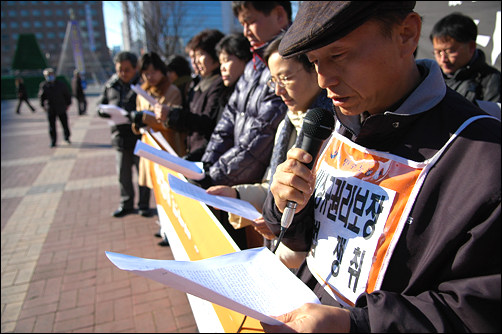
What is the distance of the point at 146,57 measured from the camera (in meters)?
4.37

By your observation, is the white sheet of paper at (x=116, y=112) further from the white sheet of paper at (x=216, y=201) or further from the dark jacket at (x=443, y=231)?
the dark jacket at (x=443, y=231)

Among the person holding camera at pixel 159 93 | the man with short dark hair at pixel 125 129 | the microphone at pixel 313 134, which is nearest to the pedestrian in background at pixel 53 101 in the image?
the man with short dark hair at pixel 125 129

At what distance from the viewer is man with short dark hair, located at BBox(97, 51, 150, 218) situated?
506 centimetres

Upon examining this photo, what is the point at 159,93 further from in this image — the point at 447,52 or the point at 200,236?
the point at 447,52

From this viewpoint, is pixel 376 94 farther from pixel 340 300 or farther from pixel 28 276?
pixel 28 276

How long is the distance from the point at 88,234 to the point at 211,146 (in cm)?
292

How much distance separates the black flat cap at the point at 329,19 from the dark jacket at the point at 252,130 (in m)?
1.26

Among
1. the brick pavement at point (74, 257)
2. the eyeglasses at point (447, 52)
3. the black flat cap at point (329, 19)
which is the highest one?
the eyeglasses at point (447, 52)

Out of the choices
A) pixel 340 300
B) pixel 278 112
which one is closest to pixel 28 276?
pixel 278 112

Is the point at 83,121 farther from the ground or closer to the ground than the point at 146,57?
closer to the ground

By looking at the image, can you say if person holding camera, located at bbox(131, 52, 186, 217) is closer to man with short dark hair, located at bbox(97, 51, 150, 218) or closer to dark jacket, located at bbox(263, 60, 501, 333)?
man with short dark hair, located at bbox(97, 51, 150, 218)

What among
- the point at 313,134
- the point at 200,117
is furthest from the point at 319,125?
the point at 200,117

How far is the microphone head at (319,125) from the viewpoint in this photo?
3.92ft

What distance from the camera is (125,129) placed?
5.09m
